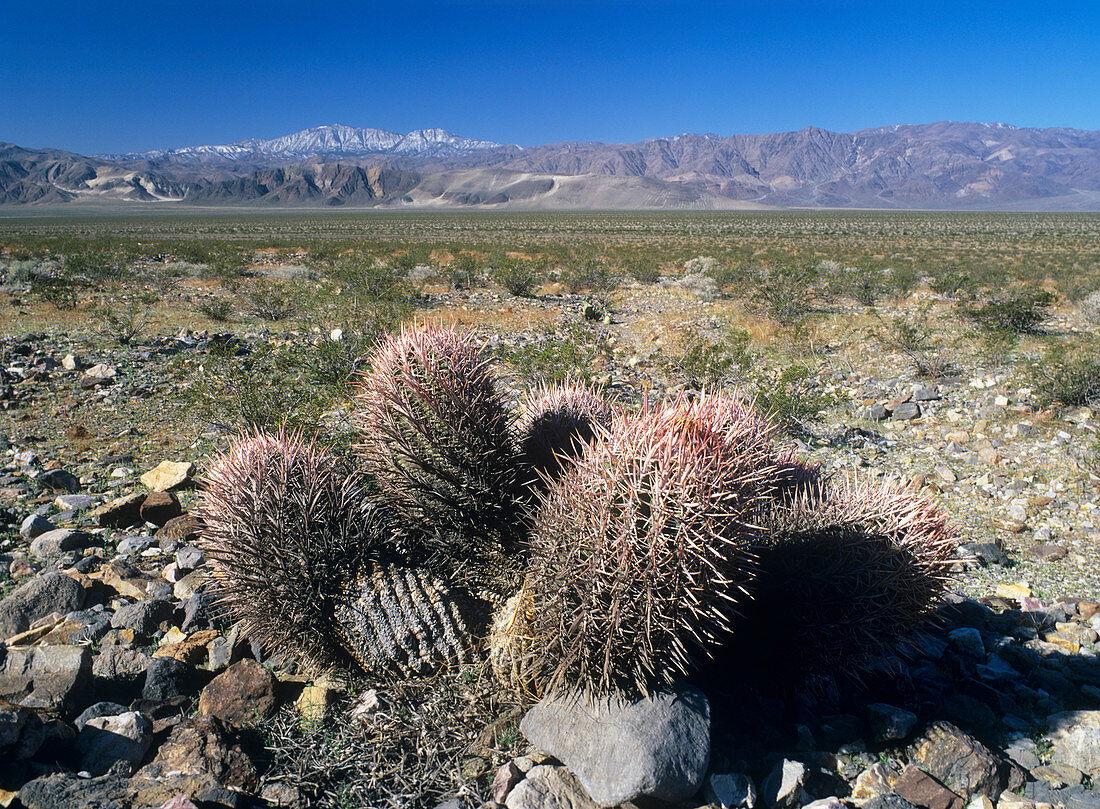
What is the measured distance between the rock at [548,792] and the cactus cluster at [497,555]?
0.40 m

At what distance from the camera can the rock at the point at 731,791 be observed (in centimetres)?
285

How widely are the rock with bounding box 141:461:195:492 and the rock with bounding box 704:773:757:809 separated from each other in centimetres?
505

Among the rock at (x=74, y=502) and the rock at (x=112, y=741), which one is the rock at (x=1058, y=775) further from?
the rock at (x=74, y=502)

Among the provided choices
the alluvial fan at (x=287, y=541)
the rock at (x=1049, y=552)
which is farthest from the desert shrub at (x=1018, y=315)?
the alluvial fan at (x=287, y=541)

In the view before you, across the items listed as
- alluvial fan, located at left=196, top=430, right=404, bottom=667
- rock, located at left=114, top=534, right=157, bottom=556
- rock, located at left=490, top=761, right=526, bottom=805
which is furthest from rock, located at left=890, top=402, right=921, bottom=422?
rock, located at left=114, top=534, right=157, bottom=556

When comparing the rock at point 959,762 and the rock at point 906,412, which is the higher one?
the rock at point 959,762

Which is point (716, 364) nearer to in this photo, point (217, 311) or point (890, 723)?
point (890, 723)

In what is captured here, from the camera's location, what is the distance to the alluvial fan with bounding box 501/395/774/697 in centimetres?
241

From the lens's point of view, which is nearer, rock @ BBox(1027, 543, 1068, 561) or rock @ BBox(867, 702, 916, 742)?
rock @ BBox(867, 702, 916, 742)

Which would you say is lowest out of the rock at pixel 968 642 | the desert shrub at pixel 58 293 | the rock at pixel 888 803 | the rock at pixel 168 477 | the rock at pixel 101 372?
the rock at pixel 968 642

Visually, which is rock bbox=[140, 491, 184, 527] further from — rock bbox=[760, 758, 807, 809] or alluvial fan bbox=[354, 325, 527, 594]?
rock bbox=[760, 758, 807, 809]

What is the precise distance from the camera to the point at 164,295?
16625 mm

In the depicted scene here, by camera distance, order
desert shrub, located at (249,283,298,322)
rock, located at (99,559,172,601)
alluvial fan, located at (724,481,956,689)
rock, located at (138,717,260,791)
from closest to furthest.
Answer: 1. rock, located at (138,717,260,791)
2. alluvial fan, located at (724,481,956,689)
3. rock, located at (99,559,172,601)
4. desert shrub, located at (249,283,298,322)

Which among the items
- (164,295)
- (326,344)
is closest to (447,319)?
(326,344)
